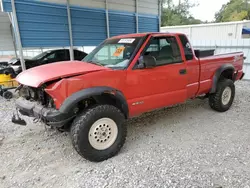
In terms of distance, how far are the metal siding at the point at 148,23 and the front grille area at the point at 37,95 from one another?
684 cm

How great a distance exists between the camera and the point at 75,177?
2631 mm

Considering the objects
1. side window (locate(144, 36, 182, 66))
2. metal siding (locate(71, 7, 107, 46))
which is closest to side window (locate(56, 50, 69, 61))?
metal siding (locate(71, 7, 107, 46))

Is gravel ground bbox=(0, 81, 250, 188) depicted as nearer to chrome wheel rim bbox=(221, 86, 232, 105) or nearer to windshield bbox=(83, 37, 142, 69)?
chrome wheel rim bbox=(221, 86, 232, 105)

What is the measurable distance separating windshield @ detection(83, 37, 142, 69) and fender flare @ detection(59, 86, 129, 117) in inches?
18.3

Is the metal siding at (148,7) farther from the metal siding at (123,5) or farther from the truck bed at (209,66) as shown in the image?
the truck bed at (209,66)

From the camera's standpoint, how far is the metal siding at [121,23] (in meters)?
8.11

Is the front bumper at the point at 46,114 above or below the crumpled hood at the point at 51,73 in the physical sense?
below

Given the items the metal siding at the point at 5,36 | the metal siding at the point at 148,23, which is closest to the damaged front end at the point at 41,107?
the metal siding at the point at 148,23

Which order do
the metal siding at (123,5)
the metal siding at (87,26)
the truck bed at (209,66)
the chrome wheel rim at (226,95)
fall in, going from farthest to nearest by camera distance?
the metal siding at (123,5), the metal siding at (87,26), the chrome wheel rim at (226,95), the truck bed at (209,66)

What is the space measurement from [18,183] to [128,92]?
1.95 meters

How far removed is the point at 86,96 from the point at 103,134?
667mm

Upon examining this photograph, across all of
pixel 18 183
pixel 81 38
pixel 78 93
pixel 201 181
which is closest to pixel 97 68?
pixel 78 93

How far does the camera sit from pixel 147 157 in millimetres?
3051

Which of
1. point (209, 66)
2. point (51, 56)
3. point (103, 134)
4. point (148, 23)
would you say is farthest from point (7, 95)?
point (148, 23)
